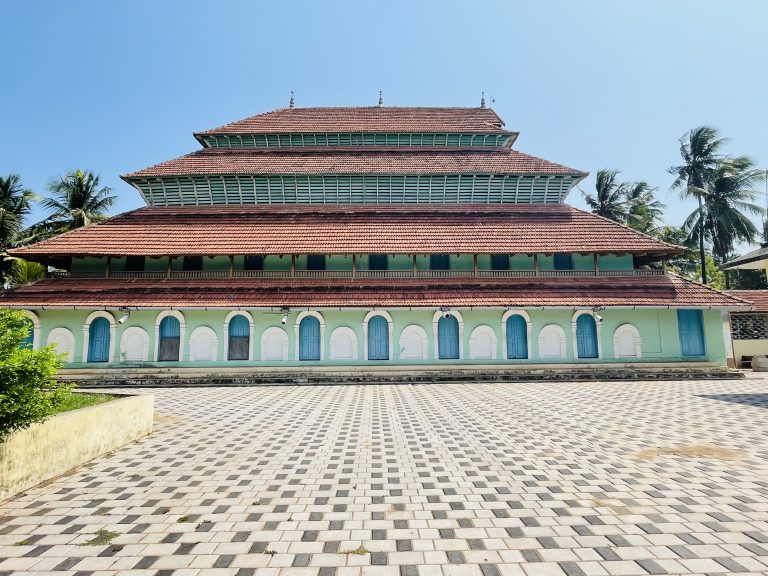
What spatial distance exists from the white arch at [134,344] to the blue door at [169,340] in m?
0.61

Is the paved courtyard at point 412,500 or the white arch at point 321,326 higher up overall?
the white arch at point 321,326

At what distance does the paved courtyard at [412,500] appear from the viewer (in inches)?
141

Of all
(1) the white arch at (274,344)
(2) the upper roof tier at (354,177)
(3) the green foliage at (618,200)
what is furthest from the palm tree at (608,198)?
(1) the white arch at (274,344)

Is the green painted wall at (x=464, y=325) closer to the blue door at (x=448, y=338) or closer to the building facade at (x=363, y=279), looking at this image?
the building facade at (x=363, y=279)

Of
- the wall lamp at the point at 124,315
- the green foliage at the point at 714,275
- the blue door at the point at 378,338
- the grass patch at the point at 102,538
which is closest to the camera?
the grass patch at the point at 102,538

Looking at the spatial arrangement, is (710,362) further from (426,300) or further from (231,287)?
(231,287)

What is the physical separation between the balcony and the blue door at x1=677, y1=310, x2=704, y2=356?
2.21 meters

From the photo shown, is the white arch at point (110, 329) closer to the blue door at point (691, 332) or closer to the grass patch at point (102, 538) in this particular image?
the grass patch at point (102, 538)

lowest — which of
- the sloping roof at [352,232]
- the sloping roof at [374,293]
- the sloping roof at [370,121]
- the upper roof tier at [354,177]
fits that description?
the sloping roof at [374,293]

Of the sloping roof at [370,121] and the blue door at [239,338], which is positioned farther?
the sloping roof at [370,121]

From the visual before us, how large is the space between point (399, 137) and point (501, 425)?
20.8 meters

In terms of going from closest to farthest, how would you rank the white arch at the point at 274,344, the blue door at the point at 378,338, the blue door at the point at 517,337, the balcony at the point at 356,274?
the white arch at the point at 274,344, the blue door at the point at 378,338, the blue door at the point at 517,337, the balcony at the point at 356,274

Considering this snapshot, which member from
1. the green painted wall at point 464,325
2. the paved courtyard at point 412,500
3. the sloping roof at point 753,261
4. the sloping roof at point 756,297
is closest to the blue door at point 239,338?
the green painted wall at point 464,325

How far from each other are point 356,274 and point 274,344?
4.93m
